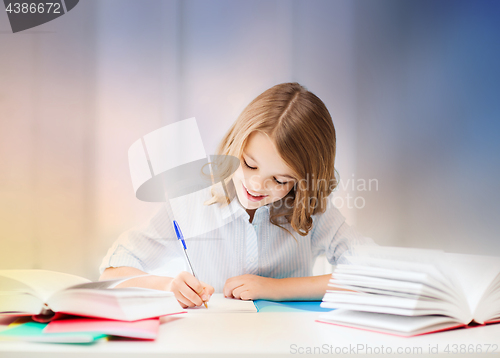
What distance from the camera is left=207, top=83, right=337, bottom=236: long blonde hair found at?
2.81 ft

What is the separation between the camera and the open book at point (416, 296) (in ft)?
1.18

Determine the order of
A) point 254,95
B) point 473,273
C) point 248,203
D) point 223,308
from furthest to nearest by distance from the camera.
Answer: point 254,95 < point 248,203 < point 223,308 < point 473,273

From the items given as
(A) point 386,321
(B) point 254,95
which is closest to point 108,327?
(A) point 386,321

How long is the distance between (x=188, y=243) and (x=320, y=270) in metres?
0.49

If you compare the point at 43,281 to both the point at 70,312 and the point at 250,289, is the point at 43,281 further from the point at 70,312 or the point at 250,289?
the point at 250,289

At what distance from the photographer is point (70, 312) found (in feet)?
1.14

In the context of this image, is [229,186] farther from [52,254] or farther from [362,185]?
[52,254]

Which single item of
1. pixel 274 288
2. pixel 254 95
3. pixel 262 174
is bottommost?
pixel 274 288

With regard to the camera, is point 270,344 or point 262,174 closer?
point 270,344

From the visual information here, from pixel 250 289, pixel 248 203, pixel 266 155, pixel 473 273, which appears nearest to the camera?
pixel 473 273

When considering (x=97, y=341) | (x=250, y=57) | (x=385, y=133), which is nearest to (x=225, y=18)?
(x=250, y=57)

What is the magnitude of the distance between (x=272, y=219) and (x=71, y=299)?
0.69m

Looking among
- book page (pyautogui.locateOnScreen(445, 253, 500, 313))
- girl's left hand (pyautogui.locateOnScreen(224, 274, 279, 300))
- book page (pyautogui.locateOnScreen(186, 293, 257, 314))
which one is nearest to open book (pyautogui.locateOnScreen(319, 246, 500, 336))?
book page (pyautogui.locateOnScreen(445, 253, 500, 313))

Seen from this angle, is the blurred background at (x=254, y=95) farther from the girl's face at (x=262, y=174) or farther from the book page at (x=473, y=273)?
the book page at (x=473, y=273)
